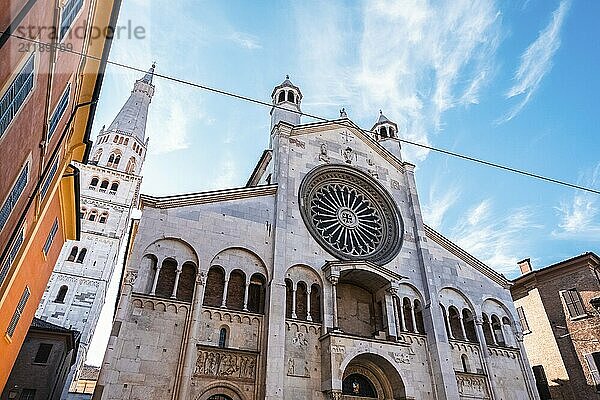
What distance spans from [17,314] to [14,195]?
5.93 meters

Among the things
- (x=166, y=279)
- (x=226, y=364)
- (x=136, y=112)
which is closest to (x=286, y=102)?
(x=166, y=279)

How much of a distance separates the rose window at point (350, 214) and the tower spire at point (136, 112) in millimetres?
34020

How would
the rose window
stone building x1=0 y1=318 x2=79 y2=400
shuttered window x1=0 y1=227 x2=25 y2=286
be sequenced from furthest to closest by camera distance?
stone building x1=0 y1=318 x2=79 y2=400
the rose window
shuttered window x1=0 y1=227 x2=25 y2=286

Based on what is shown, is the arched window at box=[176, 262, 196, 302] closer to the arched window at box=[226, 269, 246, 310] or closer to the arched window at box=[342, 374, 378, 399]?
the arched window at box=[226, 269, 246, 310]

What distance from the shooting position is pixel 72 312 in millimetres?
31625

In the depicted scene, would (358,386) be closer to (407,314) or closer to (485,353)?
(407,314)

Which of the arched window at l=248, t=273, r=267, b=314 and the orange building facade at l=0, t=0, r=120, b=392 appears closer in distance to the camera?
the orange building facade at l=0, t=0, r=120, b=392

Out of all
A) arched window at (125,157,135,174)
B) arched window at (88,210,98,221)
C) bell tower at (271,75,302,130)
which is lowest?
bell tower at (271,75,302,130)

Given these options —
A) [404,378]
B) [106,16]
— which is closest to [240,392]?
[404,378]

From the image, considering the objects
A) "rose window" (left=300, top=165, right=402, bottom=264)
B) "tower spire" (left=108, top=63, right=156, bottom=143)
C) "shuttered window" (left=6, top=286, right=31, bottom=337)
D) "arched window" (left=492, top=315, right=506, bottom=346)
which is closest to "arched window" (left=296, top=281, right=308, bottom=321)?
"rose window" (left=300, top=165, right=402, bottom=264)

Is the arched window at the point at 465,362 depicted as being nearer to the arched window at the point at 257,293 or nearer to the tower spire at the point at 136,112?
the arched window at the point at 257,293

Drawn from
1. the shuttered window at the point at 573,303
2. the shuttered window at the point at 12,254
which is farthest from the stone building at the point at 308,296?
the shuttered window at the point at 573,303

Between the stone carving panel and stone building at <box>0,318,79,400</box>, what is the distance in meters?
12.6

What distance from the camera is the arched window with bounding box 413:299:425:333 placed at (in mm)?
17078
